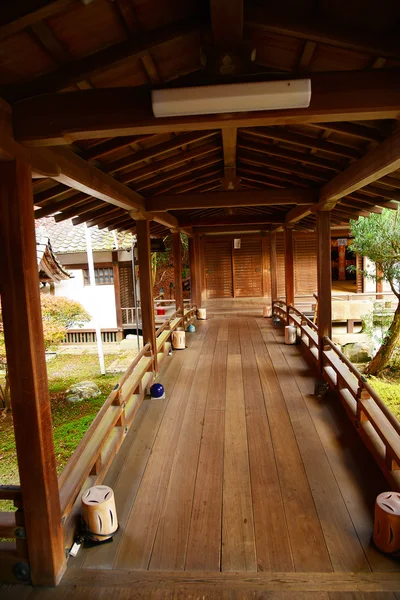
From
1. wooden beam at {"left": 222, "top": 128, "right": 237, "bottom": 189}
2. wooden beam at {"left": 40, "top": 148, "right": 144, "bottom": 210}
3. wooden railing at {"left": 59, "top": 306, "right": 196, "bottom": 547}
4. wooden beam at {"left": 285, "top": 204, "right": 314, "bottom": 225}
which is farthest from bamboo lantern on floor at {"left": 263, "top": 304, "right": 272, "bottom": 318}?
wooden beam at {"left": 40, "top": 148, "right": 144, "bottom": 210}

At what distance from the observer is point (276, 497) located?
11.4 feet

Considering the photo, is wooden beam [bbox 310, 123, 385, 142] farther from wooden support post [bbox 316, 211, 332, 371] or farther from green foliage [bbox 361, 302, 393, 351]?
green foliage [bbox 361, 302, 393, 351]

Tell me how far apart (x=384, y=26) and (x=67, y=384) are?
33.8 ft

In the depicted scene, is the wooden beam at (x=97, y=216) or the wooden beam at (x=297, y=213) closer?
the wooden beam at (x=97, y=216)

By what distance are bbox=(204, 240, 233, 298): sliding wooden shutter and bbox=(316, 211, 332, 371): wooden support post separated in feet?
33.8

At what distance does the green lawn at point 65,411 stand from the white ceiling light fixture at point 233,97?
19.3ft

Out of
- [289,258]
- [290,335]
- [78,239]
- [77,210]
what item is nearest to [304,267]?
[289,258]

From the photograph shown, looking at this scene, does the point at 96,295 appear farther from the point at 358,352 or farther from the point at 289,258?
the point at 358,352

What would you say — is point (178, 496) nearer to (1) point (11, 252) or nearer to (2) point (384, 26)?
(1) point (11, 252)

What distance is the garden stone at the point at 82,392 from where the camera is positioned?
9.22m

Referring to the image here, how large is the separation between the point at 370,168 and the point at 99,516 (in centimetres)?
395

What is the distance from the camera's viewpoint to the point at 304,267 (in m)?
16.8

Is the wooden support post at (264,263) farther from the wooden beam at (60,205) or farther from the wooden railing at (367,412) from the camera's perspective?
the wooden beam at (60,205)

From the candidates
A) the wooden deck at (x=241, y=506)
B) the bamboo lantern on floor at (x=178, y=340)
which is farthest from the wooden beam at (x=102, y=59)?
the bamboo lantern on floor at (x=178, y=340)
